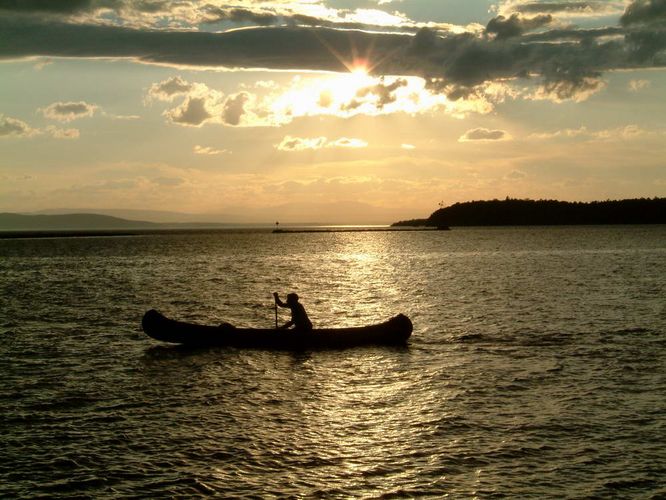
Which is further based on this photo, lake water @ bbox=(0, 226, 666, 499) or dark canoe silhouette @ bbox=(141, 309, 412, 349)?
dark canoe silhouette @ bbox=(141, 309, 412, 349)

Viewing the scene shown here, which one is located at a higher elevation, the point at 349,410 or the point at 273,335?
the point at 273,335

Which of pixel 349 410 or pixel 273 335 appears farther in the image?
pixel 273 335

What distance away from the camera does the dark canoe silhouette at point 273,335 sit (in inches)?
1100

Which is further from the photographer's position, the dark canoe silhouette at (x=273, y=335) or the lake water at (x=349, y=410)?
the dark canoe silhouette at (x=273, y=335)

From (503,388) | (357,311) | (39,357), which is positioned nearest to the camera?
(503,388)

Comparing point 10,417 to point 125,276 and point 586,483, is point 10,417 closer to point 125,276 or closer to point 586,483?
point 586,483

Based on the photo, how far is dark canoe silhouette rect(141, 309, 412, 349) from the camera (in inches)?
1100

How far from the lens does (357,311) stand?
42.6 metres

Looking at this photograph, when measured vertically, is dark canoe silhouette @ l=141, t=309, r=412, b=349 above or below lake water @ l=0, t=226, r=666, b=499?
above

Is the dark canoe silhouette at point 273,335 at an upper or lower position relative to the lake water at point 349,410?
upper

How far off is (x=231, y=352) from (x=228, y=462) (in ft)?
43.2

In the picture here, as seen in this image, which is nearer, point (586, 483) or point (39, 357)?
point (586, 483)

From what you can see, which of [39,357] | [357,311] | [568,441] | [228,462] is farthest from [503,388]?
[357,311]

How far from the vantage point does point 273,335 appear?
91.8 feet
